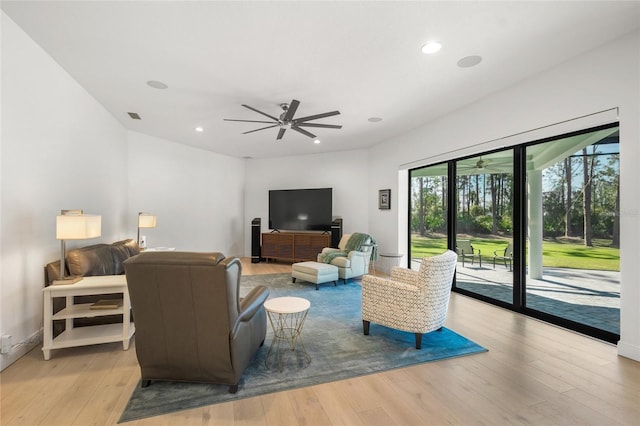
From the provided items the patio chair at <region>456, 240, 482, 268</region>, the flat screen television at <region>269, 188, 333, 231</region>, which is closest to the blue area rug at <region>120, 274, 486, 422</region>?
the patio chair at <region>456, 240, 482, 268</region>

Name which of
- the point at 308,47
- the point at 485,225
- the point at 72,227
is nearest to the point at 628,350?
the point at 485,225

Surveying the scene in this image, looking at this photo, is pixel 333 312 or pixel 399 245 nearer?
pixel 333 312

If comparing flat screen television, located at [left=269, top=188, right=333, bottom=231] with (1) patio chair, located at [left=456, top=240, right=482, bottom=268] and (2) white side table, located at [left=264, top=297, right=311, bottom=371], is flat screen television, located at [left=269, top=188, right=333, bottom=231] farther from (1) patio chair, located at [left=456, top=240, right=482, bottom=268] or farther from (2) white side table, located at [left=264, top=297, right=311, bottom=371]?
(2) white side table, located at [left=264, top=297, right=311, bottom=371]

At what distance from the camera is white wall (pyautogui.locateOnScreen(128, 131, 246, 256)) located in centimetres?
565

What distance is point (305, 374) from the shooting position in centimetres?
227

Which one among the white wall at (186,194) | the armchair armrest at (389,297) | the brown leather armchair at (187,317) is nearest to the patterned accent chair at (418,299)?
the armchair armrest at (389,297)

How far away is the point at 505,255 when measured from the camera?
13.0ft

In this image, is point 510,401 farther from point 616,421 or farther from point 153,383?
point 153,383

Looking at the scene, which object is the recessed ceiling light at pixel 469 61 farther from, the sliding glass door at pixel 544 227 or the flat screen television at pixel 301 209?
the flat screen television at pixel 301 209

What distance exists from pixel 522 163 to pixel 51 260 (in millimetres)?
5459

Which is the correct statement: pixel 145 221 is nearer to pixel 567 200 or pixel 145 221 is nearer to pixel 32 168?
pixel 32 168

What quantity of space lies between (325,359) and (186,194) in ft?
17.4

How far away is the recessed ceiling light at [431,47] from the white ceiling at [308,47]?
0.07 meters

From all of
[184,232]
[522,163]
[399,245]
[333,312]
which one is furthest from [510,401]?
[184,232]
